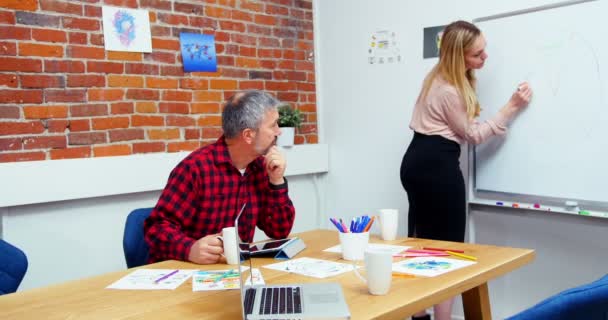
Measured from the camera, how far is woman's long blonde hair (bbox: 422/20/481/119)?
2.57m

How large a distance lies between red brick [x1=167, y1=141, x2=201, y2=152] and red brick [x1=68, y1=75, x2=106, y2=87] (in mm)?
488

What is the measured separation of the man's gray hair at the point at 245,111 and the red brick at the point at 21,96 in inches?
43.0

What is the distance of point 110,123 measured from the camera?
2.84m

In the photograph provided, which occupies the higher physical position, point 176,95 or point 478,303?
point 176,95

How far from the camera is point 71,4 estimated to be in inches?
106

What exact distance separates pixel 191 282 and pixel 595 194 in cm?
178

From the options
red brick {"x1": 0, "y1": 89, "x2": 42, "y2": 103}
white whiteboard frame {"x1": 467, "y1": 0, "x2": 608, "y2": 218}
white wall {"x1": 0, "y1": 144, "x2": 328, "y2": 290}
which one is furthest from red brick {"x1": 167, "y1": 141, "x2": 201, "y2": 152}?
white whiteboard frame {"x1": 467, "y1": 0, "x2": 608, "y2": 218}

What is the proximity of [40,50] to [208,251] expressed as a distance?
1521mm

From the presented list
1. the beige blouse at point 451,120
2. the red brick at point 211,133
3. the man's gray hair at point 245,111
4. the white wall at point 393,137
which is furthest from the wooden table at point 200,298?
the red brick at point 211,133

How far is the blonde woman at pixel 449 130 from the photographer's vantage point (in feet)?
8.45

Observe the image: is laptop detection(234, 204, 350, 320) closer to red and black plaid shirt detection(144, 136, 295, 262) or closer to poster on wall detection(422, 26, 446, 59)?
red and black plaid shirt detection(144, 136, 295, 262)

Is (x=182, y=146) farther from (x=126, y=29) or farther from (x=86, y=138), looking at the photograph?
(x=126, y=29)

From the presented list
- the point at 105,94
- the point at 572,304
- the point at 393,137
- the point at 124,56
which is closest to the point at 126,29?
the point at 124,56

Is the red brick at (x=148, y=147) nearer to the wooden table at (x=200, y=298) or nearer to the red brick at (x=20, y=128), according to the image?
the red brick at (x=20, y=128)
